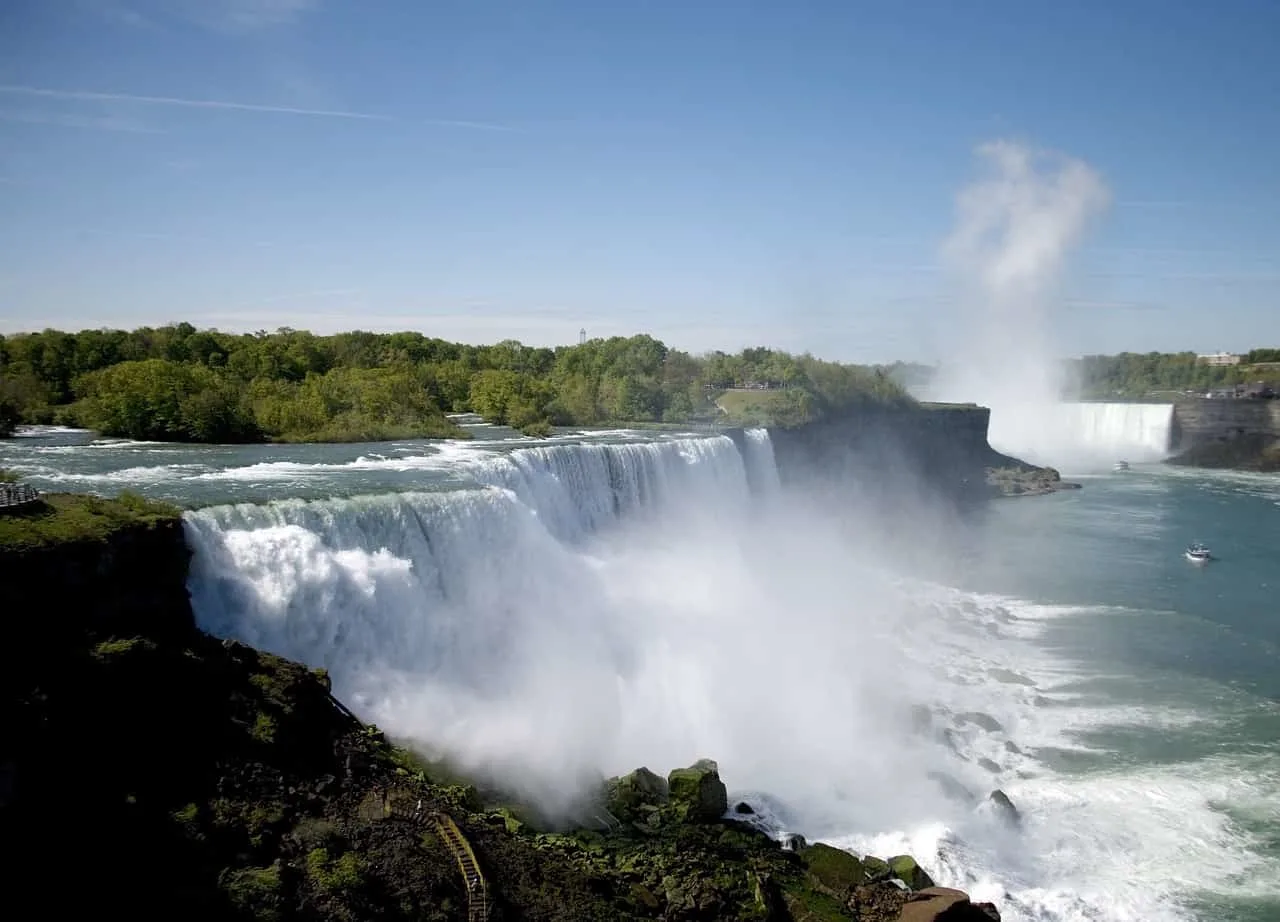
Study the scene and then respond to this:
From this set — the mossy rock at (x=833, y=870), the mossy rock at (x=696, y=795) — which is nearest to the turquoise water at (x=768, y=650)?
the mossy rock at (x=833, y=870)

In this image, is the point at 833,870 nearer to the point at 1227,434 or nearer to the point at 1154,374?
the point at 1227,434

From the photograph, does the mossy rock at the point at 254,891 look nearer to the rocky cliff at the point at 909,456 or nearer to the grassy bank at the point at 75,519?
the grassy bank at the point at 75,519

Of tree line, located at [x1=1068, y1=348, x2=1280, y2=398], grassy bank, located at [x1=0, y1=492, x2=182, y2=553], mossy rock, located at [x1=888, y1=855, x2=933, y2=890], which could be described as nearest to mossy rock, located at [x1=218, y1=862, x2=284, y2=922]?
grassy bank, located at [x1=0, y1=492, x2=182, y2=553]

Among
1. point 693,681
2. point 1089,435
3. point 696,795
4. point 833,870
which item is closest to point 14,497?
point 696,795

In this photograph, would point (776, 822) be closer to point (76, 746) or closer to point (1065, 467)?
point (76, 746)

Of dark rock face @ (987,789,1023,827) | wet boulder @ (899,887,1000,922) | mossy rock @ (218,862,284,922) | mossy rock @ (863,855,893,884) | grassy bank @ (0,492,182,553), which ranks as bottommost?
dark rock face @ (987,789,1023,827)

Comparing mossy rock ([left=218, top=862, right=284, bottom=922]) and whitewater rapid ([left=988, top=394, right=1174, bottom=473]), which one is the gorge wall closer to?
whitewater rapid ([left=988, top=394, right=1174, bottom=473])
